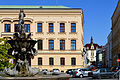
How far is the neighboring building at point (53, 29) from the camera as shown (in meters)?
48.6

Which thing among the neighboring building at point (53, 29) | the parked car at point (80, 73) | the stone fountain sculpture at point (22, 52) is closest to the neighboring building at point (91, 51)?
the neighboring building at point (53, 29)

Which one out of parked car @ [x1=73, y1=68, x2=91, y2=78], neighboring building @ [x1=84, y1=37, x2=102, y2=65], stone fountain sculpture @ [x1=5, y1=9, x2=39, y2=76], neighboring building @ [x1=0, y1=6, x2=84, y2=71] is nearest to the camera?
stone fountain sculpture @ [x1=5, y1=9, x2=39, y2=76]

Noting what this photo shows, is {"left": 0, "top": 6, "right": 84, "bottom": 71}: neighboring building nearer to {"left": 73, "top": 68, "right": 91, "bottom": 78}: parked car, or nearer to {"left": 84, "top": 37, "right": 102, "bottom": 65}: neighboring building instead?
{"left": 73, "top": 68, "right": 91, "bottom": 78}: parked car

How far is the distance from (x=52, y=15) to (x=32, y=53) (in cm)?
3276

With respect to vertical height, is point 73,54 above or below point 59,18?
below

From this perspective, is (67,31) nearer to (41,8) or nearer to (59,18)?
(59,18)

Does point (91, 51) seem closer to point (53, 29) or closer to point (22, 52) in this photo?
point (53, 29)

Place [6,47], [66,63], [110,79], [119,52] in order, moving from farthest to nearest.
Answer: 1. [119,52]
2. [66,63]
3. [6,47]
4. [110,79]

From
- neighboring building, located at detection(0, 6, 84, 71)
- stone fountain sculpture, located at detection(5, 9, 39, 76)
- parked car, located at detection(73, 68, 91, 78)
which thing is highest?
neighboring building, located at detection(0, 6, 84, 71)

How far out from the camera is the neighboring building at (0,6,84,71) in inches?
1912

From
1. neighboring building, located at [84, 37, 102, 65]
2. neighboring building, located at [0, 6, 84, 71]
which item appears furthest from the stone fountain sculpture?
neighboring building, located at [84, 37, 102, 65]

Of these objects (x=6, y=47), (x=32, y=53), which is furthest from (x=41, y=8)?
(x=32, y=53)

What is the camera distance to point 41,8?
49.0m

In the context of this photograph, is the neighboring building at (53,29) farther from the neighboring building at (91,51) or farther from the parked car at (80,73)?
the neighboring building at (91,51)
